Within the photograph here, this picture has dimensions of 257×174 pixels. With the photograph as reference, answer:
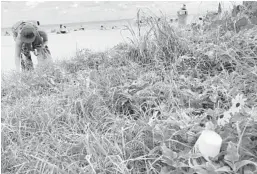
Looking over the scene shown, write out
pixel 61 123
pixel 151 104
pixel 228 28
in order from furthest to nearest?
pixel 228 28, pixel 61 123, pixel 151 104

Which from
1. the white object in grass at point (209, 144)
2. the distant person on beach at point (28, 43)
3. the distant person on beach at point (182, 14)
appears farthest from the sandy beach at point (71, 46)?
the white object in grass at point (209, 144)

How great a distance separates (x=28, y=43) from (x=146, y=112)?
12.2 ft

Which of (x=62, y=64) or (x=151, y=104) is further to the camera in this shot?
(x=62, y=64)

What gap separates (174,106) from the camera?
1976 millimetres

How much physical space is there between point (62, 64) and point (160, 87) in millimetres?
2229

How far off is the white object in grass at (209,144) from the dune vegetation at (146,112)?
0.03 metres

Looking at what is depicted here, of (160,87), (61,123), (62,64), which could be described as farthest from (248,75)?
(62,64)

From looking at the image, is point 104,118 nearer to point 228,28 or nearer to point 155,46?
point 155,46

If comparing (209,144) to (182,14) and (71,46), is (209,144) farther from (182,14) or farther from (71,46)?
(71,46)

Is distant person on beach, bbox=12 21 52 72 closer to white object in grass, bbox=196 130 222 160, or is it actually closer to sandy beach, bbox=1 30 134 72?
sandy beach, bbox=1 30 134 72

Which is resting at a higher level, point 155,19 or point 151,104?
point 155,19

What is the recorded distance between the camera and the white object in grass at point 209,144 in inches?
48.4

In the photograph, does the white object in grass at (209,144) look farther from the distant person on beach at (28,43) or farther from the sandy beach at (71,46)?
the distant person on beach at (28,43)

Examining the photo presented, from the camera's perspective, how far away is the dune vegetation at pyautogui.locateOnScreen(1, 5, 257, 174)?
141 centimetres
